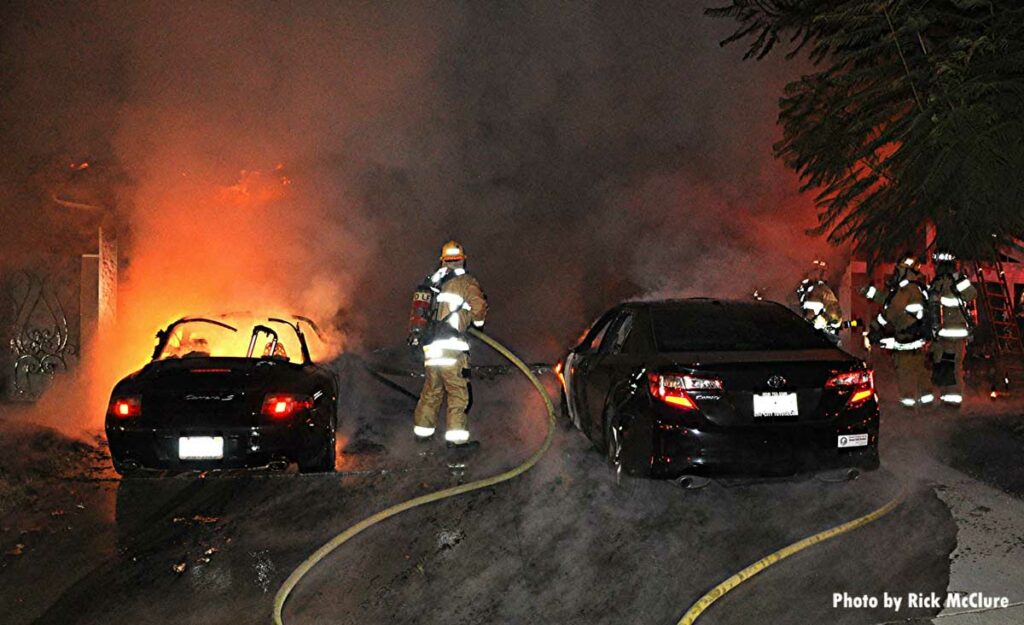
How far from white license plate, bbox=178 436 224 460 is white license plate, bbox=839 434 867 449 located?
399cm

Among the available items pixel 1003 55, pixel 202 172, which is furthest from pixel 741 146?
pixel 1003 55

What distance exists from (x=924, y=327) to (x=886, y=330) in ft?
1.16

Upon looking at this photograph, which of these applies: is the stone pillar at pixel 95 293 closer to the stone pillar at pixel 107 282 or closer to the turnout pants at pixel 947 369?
the stone pillar at pixel 107 282

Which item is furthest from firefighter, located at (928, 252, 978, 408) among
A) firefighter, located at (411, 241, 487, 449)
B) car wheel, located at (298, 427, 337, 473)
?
car wheel, located at (298, 427, 337, 473)

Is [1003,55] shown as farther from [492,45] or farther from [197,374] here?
[492,45]

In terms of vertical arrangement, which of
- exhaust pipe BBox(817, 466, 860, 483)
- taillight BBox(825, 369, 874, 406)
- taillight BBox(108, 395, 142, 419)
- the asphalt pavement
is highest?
taillight BBox(825, 369, 874, 406)

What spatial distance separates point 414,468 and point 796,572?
10.8 ft

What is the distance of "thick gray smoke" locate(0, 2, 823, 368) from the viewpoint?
34.8ft

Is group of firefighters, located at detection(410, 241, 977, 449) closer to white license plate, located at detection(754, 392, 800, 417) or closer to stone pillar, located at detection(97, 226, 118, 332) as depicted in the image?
white license plate, located at detection(754, 392, 800, 417)

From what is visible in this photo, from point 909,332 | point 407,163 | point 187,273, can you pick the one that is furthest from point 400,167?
point 909,332

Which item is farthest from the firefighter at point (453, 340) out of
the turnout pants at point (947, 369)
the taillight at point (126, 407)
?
the turnout pants at point (947, 369)

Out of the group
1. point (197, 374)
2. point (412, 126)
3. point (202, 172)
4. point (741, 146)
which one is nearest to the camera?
point (197, 374)

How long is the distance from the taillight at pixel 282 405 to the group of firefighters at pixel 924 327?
19.6 feet

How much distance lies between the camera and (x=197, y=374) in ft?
20.9
